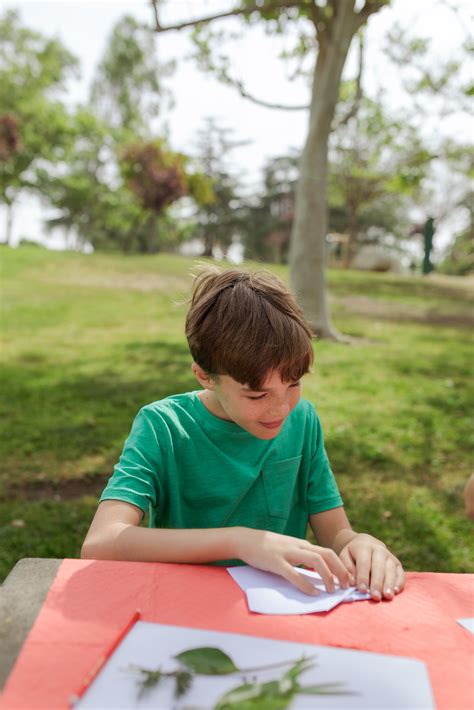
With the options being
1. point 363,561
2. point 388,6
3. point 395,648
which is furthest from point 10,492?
point 388,6

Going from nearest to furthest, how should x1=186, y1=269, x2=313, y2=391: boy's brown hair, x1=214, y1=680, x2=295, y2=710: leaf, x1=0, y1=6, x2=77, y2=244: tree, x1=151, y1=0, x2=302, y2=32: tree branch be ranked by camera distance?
1. x1=214, y1=680, x2=295, y2=710: leaf
2. x1=186, y1=269, x2=313, y2=391: boy's brown hair
3. x1=151, y1=0, x2=302, y2=32: tree branch
4. x1=0, y1=6, x2=77, y2=244: tree

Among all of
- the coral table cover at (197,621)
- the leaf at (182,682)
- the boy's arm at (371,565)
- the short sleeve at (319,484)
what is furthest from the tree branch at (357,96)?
the leaf at (182,682)

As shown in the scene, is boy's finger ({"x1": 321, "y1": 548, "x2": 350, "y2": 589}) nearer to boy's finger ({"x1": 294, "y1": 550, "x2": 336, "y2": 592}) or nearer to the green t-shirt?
boy's finger ({"x1": 294, "y1": 550, "x2": 336, "y2": 592})

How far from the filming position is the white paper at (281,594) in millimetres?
1207

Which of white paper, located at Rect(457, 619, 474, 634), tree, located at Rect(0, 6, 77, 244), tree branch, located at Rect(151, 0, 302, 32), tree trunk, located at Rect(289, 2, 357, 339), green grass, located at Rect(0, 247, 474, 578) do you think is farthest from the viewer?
tree, located at Rect(0, 6, 77, 244)

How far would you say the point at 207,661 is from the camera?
3.25 ft

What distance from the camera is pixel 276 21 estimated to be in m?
8.59

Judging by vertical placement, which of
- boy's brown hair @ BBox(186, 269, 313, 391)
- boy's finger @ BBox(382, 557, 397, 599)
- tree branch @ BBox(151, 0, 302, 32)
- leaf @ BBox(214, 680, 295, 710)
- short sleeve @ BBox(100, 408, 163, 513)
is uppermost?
tree branch @ BBox(151, 0, 302, 32)

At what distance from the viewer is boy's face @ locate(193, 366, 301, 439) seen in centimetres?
159

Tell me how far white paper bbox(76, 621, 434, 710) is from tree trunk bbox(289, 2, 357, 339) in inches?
268

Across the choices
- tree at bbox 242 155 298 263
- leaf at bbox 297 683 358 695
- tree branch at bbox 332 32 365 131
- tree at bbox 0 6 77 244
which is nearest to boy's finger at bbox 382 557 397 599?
leaf at bbox 297 683 358 695

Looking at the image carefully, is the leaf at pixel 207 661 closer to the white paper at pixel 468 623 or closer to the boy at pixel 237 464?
the boy at pixel 237 464

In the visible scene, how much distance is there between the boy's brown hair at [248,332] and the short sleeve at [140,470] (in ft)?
0.73

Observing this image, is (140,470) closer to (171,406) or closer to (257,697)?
(171,406)
